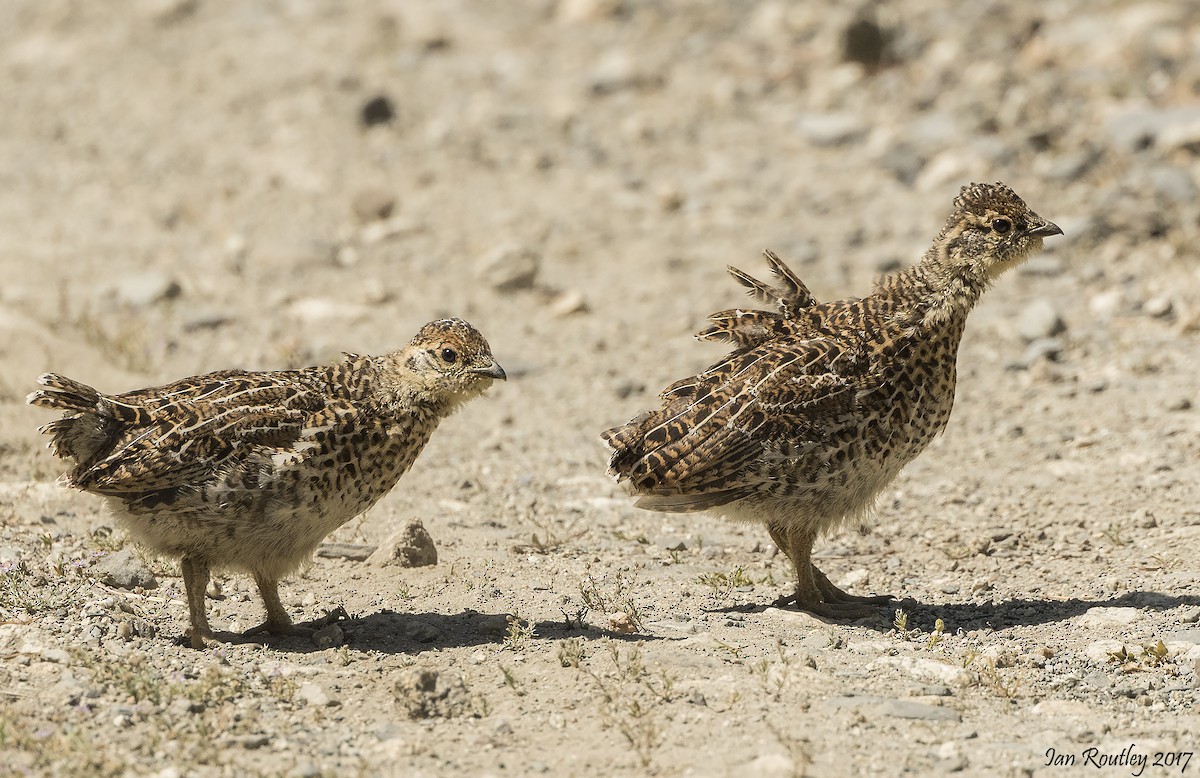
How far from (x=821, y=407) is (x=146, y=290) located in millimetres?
7462

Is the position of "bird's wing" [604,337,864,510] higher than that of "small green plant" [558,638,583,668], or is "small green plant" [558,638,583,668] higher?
"bird's wing" [604,337,864,510]

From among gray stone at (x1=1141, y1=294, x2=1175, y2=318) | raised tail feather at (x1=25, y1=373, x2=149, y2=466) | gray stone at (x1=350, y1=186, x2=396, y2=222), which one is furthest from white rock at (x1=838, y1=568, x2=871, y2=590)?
gray stone at (x1=350, y1=186, x2=396, y2=222)

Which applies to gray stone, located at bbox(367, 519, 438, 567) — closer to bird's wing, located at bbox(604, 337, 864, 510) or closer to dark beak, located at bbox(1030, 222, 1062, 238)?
bird's wing, located at bbox(604, 337, 864, 510)

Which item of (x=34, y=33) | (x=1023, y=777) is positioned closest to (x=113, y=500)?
(x=1023, y=777)

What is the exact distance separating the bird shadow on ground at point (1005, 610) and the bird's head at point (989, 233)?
171cm

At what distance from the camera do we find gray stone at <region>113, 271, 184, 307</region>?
12742 mm

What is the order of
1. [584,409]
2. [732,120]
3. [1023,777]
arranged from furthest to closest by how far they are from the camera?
1. [732,120]
2. [584,409]
3. [1023,777]

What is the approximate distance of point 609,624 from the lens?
23.2ft

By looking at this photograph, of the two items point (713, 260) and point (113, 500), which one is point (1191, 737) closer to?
point (113, 500)

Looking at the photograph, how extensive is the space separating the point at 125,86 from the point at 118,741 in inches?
545

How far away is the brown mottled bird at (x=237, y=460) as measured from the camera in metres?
6.79

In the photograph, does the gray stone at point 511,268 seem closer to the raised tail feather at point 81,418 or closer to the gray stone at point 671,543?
the gray stone at point 671,543

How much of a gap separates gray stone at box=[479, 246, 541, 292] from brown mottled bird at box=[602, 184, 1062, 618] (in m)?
5.37
